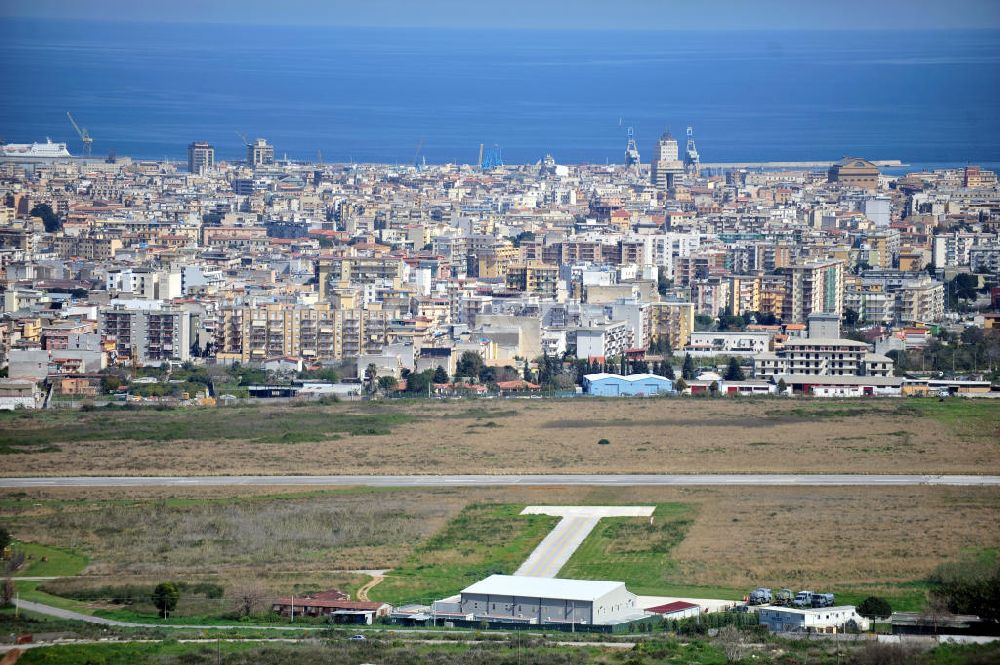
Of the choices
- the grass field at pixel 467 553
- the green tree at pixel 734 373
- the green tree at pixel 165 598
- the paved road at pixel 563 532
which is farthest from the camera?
the green tree at pixel 734 373

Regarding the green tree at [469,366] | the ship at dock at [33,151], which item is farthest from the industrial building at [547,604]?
the ship at dock at [33,151]

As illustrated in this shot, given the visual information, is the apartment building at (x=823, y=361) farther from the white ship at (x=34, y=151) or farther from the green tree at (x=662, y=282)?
the white ship at (x=34, y=151)

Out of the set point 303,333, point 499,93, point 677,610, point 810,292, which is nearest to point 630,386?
point 303,333

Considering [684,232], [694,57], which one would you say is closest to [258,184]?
[684,232]

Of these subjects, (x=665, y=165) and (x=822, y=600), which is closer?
(x=822, y=600)

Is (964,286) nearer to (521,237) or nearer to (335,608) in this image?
(521,237)
